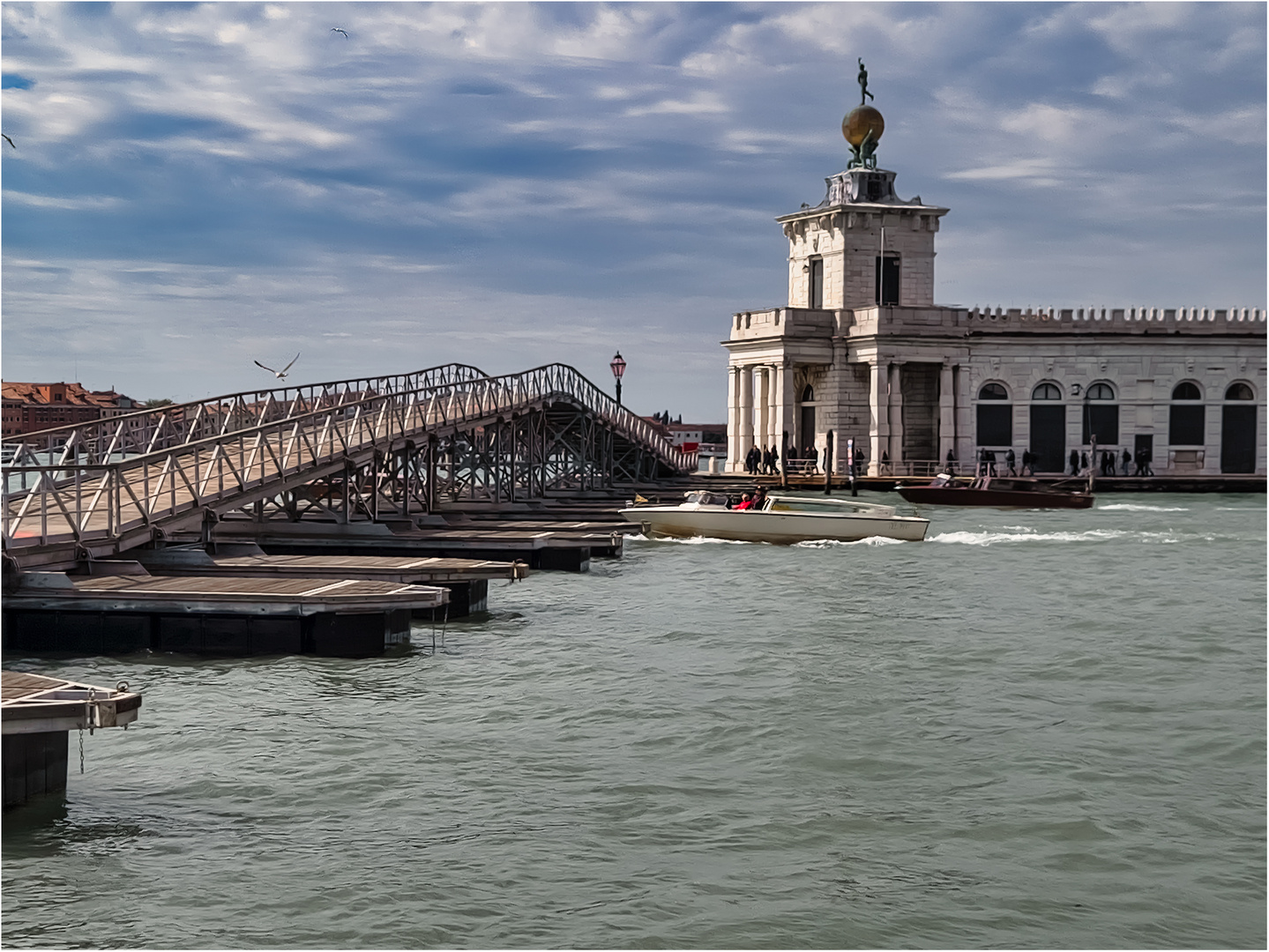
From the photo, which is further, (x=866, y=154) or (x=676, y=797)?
(x=866, y=154)

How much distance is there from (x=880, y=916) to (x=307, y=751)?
696 cm

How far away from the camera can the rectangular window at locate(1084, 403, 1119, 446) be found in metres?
78.9

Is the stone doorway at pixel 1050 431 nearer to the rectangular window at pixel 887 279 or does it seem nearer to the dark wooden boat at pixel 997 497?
the rectangular window at pixel 887 279

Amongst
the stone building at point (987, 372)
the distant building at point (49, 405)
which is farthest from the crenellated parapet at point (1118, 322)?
the distant building at point (49, 405)

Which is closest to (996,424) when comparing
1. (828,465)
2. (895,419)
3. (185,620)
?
(895,419)

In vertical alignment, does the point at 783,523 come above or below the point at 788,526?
above

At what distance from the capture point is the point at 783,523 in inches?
1634

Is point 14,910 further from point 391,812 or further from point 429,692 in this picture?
point 429,692

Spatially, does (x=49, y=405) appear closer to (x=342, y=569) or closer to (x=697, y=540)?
(x=697, y=540)

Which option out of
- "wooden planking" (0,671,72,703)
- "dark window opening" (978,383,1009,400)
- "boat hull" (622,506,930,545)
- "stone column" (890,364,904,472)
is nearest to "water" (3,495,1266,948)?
"wooden planking" (0,671,72,703)

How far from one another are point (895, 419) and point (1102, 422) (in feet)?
42.7

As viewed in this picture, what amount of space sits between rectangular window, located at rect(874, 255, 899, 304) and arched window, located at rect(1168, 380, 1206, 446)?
16.6 m

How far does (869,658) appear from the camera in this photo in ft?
71.3

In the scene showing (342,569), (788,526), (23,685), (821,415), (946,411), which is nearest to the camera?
(23,685)
